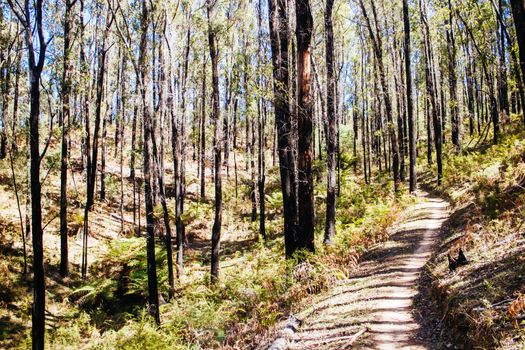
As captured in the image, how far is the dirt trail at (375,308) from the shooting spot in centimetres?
539

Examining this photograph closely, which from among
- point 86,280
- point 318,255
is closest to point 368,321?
point 318,255

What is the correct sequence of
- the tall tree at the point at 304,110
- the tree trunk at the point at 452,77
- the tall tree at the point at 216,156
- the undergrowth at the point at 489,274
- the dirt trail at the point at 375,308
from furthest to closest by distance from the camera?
1. the tree trunk at the point at 452,77
2. the tall tree at the point at 216,156
3. the tall tree at the point at 304,110
4. the dirt trail at the point at 375,308
5. the undergrowth at the point at 489,274

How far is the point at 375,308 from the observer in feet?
20.8

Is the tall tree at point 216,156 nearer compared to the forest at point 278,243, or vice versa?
the forest at point 278,243

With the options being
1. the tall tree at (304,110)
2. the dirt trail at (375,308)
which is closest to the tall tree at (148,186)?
the tall tree at (304,110)

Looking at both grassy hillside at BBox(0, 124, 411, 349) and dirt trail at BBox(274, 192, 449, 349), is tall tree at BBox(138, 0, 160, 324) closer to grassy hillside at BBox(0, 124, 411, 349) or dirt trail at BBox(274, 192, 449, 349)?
grassy hillside at BBox(0, 124, 411, 349)

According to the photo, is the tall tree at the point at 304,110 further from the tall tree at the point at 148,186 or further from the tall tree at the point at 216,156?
the tall tree at the point at 216,156

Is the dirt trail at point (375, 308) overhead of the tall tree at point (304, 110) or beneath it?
beneath

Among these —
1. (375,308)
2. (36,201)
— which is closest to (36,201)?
(36,201)

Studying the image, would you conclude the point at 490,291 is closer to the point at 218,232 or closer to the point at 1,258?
the point at 218,232

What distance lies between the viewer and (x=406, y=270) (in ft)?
27.3

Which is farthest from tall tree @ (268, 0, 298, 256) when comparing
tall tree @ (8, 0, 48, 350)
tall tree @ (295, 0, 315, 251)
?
tall tree @ (8, 0, 48, 350)

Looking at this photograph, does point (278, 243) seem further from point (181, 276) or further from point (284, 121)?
point (284, 121)

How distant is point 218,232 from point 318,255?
6726 millimetres
